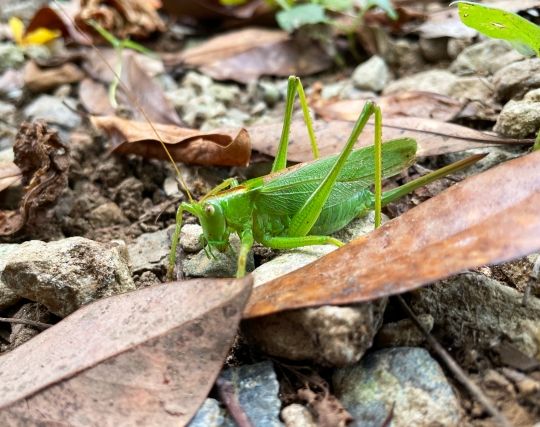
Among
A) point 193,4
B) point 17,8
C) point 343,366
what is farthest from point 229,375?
point 17,8

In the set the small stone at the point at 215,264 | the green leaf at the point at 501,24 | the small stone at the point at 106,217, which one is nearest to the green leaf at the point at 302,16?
the green leaf at the point at 501,24

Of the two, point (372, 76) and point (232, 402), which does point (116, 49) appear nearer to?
point (372, 76)

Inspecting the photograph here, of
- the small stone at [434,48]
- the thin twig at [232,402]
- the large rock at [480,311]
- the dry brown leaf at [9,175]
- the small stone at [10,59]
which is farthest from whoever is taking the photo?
the small stone at [10,59]

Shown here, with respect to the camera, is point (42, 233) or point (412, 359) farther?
point (42, 233)

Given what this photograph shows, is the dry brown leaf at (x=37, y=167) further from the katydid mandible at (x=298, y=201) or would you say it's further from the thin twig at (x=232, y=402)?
the thin twig at (x=232, y=402)

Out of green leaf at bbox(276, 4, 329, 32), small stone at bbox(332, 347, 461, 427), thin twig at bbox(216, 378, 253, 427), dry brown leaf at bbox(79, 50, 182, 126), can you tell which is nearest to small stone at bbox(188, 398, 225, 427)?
thin twig at bbox(216, 378, 253, 427)

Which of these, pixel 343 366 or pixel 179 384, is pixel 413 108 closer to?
pixel 343 366

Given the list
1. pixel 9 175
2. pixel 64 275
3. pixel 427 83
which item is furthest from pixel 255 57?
pixel 64 275
